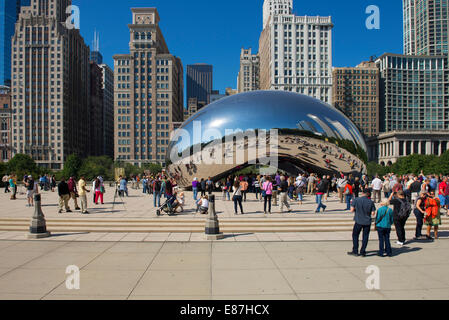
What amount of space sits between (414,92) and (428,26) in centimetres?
3891

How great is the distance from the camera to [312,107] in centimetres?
2053

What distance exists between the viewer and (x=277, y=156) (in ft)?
64.2

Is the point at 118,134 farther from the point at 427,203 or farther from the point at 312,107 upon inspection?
the point at 427,203

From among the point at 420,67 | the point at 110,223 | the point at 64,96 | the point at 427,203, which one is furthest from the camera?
the point at 420,67

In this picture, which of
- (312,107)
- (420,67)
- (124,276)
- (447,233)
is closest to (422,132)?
(420,67)

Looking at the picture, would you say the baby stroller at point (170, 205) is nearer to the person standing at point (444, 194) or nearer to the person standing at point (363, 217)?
the person standing at point (363, 217)

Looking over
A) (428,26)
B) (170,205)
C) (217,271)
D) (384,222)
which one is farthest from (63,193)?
(428,26)

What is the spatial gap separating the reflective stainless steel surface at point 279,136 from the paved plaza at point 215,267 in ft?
33.8

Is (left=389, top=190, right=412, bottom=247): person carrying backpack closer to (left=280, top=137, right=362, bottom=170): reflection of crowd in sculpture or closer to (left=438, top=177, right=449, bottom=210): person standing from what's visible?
(left=438, top=177, right=449, bottom=210): person standing

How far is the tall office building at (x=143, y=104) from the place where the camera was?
95500 millimetres

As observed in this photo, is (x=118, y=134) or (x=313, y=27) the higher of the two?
(x=313, y=27)

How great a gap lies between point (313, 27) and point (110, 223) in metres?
105

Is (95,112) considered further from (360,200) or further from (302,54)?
(360,200)

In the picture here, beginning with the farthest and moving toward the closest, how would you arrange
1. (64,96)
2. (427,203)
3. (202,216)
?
(64,96) < (202,216) < (427,203)
